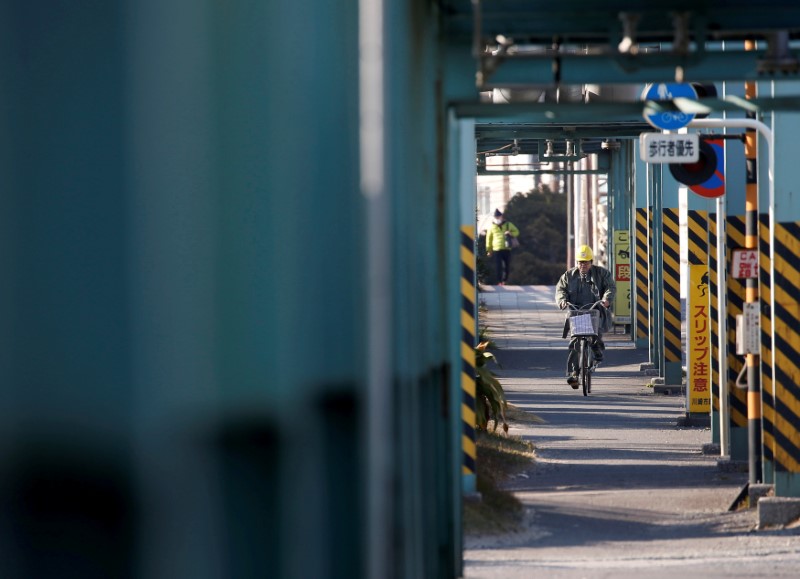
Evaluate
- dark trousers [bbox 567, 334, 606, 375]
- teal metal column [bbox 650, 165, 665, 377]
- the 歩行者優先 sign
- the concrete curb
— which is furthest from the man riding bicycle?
the concrete curb

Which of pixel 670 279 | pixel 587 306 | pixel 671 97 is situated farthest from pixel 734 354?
pixel 670 279

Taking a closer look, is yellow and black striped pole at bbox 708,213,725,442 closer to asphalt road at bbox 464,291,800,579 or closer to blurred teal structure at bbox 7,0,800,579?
asphalt road at bbox 464,291,800,579

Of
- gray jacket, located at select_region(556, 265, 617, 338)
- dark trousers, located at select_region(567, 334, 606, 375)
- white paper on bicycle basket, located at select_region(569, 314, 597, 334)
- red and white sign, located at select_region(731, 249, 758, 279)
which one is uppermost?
red and white sign, located at select_region(731, 249, 758, 279)

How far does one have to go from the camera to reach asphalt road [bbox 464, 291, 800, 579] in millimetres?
8484

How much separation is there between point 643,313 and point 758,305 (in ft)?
48.2

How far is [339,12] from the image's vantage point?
10.3ft

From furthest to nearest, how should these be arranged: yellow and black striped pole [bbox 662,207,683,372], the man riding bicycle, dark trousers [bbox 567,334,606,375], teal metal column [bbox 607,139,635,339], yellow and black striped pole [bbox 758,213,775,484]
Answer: teal metal column [bbox 607,139,635,339], yellow and black striped pole [bbox 662,207,683,372], dark trousers [bbox 567,334,606,375], the man riding bicycle, yellow and black striped pole [bbox 758,213,775,484]

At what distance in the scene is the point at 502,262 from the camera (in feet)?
124

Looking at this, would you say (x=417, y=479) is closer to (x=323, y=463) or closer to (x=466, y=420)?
(x=323, y=463)

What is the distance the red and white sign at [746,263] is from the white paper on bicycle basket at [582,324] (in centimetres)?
756

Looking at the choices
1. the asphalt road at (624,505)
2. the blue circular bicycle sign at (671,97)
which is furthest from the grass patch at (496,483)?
the blue circular bicycle sign at (671,97)

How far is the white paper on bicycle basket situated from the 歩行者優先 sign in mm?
6785

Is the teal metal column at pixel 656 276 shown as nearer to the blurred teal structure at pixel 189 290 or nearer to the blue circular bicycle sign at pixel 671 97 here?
the blue circular bicycle sign at pixel 671 97

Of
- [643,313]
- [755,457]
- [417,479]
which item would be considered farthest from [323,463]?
[643,313]
